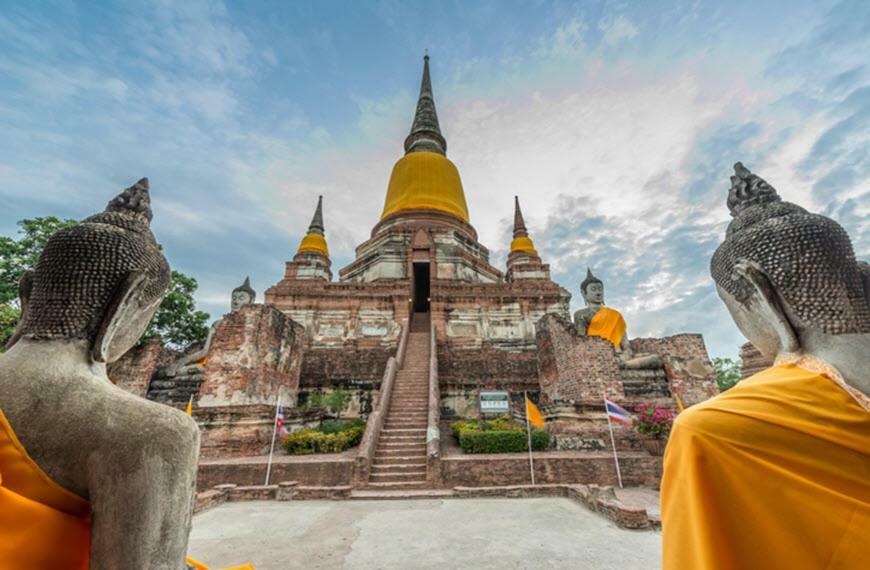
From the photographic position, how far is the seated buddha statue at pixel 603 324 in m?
11.6

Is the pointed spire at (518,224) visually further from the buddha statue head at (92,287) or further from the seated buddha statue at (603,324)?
the buddha statue head at (92,287)

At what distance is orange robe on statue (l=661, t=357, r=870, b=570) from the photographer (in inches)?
42.3

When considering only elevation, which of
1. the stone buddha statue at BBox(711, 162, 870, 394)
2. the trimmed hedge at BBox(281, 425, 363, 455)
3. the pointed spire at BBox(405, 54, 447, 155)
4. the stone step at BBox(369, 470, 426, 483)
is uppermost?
the pointed spire at BBox(405, 54, 447, 155)

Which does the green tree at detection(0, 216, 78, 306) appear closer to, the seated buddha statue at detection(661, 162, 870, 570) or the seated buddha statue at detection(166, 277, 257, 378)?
the seated buddha statue at detection(166, 277, 257, 378)

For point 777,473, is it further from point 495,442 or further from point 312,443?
A: point 312,443

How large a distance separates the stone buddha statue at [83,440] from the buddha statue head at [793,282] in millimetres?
2469

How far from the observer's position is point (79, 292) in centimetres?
176

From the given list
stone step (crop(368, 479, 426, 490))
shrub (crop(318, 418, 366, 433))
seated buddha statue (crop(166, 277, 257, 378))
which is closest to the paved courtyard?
stone step (crop(368, 479, 426, 490))

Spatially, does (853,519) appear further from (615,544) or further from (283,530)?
(283,530)

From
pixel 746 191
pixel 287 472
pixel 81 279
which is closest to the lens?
pixel 81 279

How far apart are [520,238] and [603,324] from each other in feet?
59.1

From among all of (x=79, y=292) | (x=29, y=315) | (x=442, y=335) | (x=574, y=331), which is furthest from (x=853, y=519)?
(x=442, y=335)

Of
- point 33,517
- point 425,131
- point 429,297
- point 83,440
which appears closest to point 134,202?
point 83,440

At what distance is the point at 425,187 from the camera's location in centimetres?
2892
